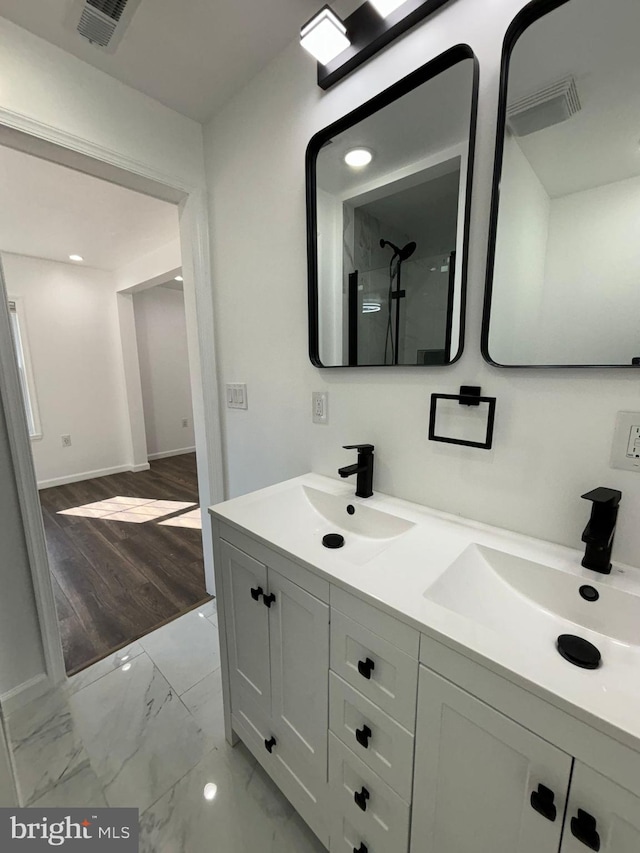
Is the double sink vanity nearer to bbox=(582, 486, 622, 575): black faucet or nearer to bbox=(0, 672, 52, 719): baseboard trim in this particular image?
bbox=(582, 486, 622, 575): black faucet

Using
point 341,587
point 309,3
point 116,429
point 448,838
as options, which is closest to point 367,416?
point 341,587

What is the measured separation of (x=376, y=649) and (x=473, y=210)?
112 cm

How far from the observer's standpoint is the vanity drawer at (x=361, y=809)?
0.76 m

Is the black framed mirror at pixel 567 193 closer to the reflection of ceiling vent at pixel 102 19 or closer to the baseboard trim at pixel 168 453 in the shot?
the reflection of ceiling vent at pixel 102 19

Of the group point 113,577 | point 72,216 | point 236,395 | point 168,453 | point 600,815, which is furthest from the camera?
point 168,453

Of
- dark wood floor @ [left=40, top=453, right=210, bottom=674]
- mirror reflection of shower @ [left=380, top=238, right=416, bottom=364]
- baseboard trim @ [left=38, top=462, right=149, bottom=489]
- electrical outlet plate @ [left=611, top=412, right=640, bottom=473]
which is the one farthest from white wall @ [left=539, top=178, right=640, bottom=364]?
baseboard trim @ [left=38, top=462, right=149, bottom=489]

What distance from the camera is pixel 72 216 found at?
255 centimetres

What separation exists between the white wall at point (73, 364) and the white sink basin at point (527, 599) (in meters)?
4.60

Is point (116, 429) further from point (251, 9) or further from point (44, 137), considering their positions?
point (251, 9)

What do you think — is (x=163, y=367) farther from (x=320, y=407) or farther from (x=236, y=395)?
(x=320, y=407)

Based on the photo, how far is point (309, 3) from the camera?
1123 millimetres

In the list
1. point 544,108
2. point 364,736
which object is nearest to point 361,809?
point 364,736

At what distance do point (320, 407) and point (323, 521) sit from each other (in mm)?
448

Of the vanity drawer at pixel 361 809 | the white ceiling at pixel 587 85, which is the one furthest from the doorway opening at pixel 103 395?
the white ceiling at pixel 587 85
